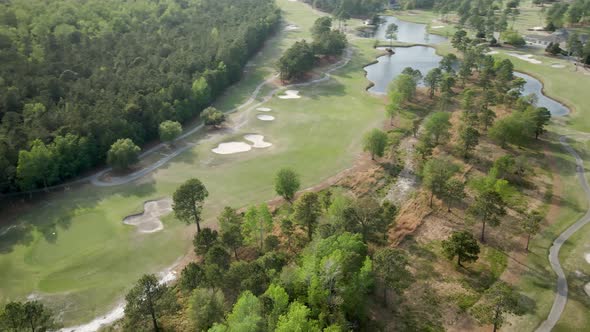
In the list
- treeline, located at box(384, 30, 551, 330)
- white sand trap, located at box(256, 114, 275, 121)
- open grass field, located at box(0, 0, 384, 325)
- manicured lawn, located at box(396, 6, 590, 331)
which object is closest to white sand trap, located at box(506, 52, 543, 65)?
manicured lawn, located at box(396, 6, 590, 331)

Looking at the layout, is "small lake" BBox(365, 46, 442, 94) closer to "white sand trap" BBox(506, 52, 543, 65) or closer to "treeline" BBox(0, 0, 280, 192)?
"white sand trap" BBox(506, 52, 543, 65)

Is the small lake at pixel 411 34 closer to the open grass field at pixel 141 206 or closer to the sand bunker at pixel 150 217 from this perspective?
the open grass field at pixel 141 206

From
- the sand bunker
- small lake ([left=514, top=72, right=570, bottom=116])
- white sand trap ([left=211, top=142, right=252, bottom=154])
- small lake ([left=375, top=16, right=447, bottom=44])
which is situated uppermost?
small lake ([left=375, top=16, right=447, bottom=44])

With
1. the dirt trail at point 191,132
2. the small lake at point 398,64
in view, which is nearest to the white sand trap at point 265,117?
the dirt trail at point 191,132

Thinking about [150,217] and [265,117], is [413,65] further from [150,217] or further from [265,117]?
[150,217]

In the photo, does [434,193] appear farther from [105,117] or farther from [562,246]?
[105,117]
